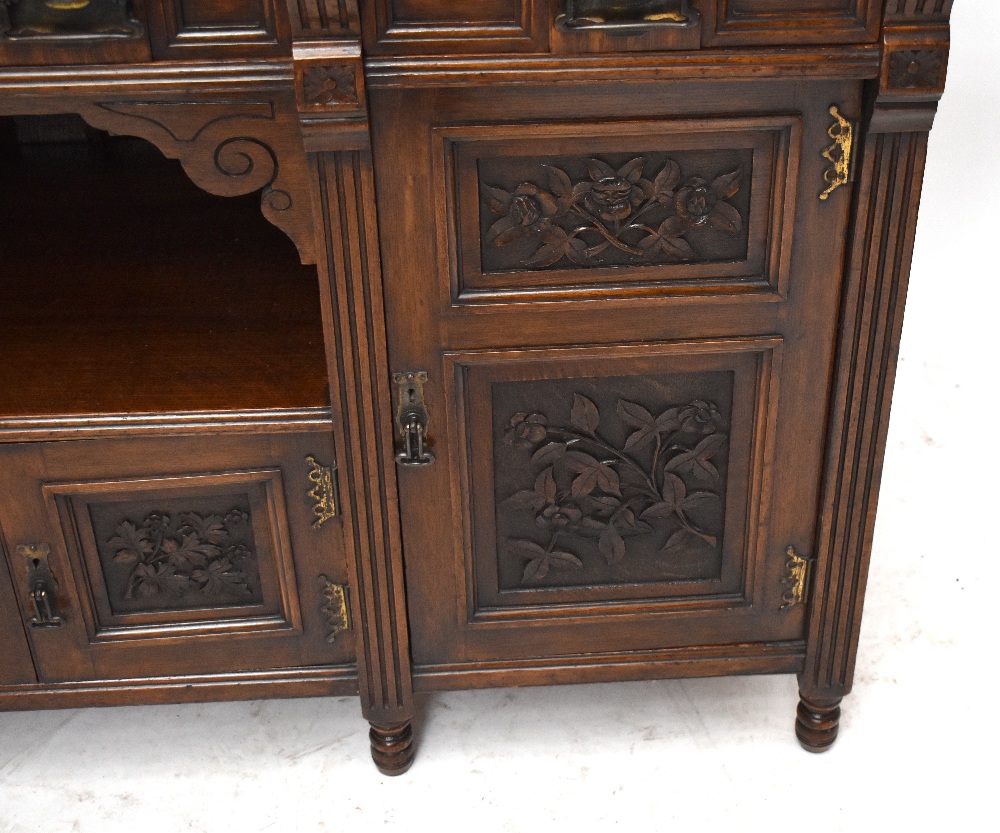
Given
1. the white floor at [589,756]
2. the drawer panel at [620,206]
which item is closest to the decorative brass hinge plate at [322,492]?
the drawer panel at [620,206]

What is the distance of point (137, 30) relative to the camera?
1189 mm

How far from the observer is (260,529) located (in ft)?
4.94

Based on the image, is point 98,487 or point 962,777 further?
point 962,777

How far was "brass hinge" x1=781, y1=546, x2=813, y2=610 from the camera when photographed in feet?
5.04

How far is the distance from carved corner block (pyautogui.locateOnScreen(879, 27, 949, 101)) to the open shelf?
2.36ft

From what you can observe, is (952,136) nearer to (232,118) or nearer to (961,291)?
(961,291)

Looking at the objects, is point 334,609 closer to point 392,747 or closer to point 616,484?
point 392,747

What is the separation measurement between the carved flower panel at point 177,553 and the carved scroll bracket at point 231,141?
0.40 meters

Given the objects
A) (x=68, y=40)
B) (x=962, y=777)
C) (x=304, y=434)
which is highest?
(x=68, y=40)

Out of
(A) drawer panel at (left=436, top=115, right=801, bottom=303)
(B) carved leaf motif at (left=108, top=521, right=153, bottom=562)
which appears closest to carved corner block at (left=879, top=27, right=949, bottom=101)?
(A) drawer panel at (left=436, top=115, right=801, bottom=303)

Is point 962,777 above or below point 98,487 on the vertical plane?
below

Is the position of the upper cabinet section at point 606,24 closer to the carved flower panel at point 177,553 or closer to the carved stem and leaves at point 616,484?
the carved stem and leaves at point 616,484

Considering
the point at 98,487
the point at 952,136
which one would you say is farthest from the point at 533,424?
the point at 952,136

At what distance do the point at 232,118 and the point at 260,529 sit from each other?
1.70ft
